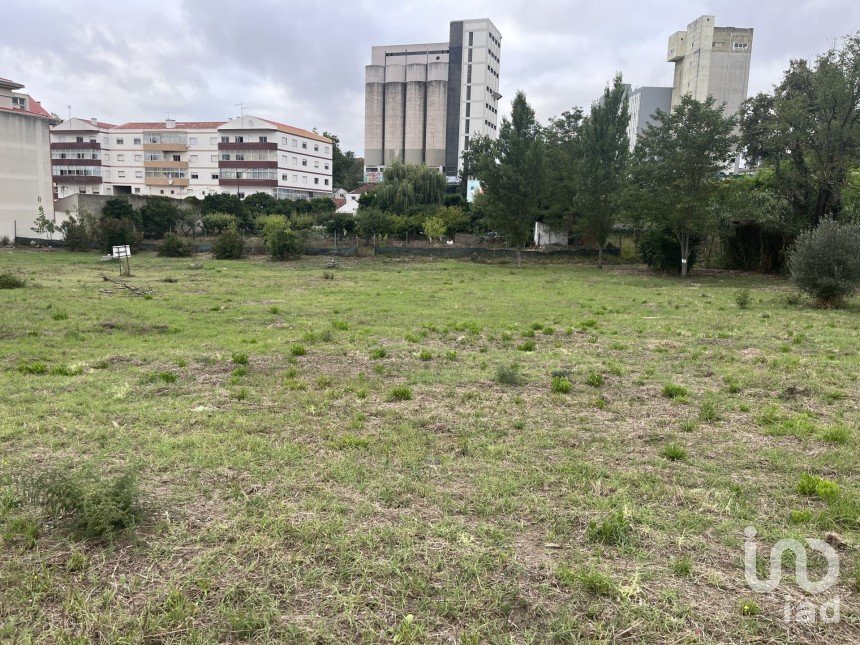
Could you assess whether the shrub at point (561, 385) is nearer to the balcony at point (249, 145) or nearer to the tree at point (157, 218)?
the tree at point (157, 218)

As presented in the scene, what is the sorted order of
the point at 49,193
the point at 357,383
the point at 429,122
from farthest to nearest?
the point at 429,122, the point at 49,193, the point at 357,383

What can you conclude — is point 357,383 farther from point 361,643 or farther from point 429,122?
point 429,122

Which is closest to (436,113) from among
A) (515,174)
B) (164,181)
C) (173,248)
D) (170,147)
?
(170,147)

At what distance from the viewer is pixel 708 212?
89.0 feet

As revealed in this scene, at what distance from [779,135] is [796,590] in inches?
1159

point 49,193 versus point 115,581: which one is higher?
point 49,193

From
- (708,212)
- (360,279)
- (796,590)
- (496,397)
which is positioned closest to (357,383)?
(496,397)

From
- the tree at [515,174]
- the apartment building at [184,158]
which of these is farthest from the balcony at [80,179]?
the tree at [515,174]

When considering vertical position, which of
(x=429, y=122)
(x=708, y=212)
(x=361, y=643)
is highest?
(x=429, y=122)

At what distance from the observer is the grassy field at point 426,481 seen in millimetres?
3156

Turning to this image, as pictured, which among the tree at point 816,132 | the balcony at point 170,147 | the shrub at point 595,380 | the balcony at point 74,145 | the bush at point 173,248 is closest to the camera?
the shrub at point 595,380

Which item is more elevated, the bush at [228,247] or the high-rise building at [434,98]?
the high-rise building at [434,98]

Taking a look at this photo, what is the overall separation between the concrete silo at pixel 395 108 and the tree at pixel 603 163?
2644 inches

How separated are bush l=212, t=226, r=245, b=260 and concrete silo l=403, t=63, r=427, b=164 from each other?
61650 millimetres
